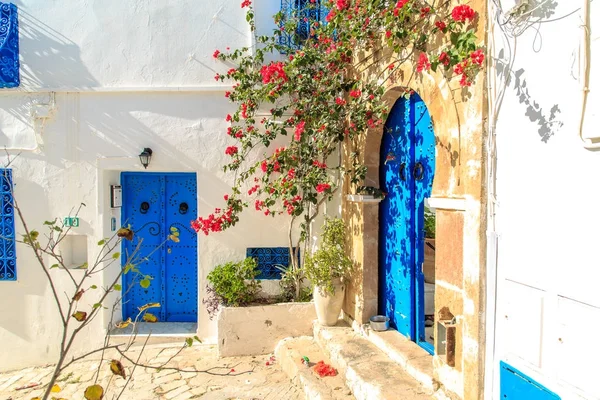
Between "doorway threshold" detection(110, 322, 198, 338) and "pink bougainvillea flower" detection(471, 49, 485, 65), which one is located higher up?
"pink bougainvillea flower" detection(471, 49, 485, 65)

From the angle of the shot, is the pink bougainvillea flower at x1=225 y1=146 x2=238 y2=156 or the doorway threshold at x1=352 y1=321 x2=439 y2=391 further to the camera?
the pink bougainvillea flower at x1=225 y1=146 x2=238 y2=156

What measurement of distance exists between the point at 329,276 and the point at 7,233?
14.2ft

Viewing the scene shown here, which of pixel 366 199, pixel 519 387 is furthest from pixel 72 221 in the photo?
pixel 519 387

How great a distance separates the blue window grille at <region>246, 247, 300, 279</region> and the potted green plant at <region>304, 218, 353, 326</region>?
89 cm

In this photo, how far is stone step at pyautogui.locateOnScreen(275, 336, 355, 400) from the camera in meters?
4.11

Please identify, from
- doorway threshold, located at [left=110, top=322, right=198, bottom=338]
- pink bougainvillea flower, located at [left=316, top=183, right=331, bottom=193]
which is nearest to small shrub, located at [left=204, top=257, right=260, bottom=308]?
doorway threshold, located at [left=110, top=322, right=198, bottom=338]

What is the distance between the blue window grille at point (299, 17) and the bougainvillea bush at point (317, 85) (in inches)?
0.7

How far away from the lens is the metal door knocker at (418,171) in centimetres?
427

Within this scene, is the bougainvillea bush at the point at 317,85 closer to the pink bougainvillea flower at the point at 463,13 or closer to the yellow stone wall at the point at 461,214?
the pink bougainvillea flower at the point at 463,13

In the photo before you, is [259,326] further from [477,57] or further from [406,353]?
[477,57]

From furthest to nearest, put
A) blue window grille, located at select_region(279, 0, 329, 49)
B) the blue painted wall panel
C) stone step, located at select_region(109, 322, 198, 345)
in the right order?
1. stone step, located at select_region(109, 322, 198, 345)
2. blue window grille, located at select_region(279, 0, 329, 49)
3. the blue painted wall panel

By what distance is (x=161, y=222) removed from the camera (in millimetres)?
6391

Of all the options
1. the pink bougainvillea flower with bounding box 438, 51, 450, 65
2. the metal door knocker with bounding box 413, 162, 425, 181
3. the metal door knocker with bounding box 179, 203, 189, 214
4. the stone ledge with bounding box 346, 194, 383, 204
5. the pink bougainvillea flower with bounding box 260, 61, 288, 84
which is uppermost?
the pink bougainvillea flower with bounding box 260, 61, 288, 84

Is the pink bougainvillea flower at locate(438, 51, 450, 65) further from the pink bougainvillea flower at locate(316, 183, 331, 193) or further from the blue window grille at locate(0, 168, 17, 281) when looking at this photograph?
the blue window grille at locate(0, 168, 17, 281)
